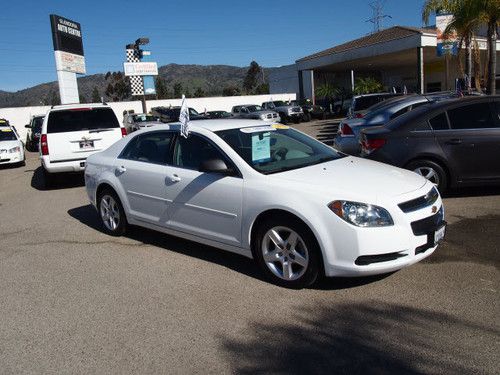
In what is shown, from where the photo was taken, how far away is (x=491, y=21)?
15.8 metres

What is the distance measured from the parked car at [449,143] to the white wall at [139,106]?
27778 mm

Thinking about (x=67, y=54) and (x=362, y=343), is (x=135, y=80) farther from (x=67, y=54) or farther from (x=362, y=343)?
(x=362, y=343)

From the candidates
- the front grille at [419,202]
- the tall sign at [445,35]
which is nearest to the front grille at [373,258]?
the front grille at [419,202]

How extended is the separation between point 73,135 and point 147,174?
5.40 metres

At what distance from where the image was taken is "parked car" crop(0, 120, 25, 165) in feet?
52.7

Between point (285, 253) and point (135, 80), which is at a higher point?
point (135, 80)

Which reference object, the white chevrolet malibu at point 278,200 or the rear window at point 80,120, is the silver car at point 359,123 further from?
the rear window at point 80,120

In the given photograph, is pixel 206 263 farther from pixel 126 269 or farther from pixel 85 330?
pixel 85 330

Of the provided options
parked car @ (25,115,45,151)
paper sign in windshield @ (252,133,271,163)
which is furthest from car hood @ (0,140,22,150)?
paper sign in windshield @ (252,133,271,163)

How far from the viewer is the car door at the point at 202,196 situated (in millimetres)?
4809

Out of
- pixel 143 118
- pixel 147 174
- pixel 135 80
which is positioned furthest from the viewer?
pixel 135 80

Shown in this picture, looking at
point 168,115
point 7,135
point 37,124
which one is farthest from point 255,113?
point 7,135

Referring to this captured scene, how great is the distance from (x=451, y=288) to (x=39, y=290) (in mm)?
3904

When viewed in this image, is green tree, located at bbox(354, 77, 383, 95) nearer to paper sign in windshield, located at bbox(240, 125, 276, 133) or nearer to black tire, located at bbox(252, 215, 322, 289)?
paper sign in windshield, located at bbox(240, 125, 276, 133)
